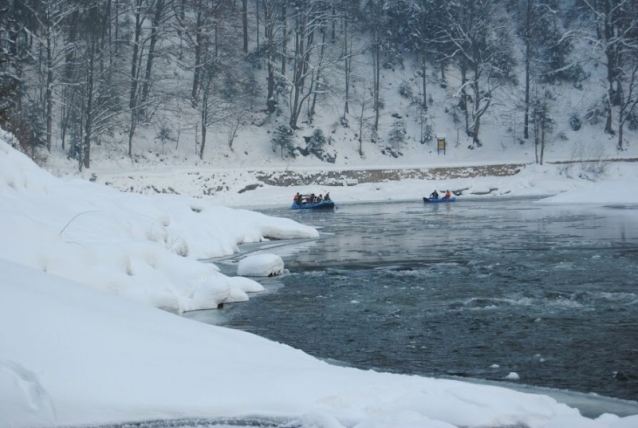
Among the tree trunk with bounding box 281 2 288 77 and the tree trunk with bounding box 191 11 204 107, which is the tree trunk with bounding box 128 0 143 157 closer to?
the tree trunk with bounding box 191 11 204 107

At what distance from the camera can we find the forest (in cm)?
4597

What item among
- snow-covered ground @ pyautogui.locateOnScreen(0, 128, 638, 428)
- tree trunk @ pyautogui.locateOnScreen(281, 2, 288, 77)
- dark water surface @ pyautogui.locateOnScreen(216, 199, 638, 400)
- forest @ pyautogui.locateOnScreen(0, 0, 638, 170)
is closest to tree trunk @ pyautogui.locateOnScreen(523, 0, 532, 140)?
forest @ pyautogui.locateOnScreen(0, 0, 638, 170)

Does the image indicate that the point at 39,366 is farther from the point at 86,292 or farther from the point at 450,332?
the point at 450,332

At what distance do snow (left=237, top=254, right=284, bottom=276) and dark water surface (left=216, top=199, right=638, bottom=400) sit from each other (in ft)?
1.40

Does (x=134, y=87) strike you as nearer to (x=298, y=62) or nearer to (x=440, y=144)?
(x=298, y=62)

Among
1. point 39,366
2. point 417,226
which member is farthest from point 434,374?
point 417,226

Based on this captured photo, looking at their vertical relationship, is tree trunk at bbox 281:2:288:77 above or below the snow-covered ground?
above

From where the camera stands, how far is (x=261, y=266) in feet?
50.4

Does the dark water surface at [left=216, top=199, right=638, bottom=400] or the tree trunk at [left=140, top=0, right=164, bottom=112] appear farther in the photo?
the tree trunk at [left=140, top=0, right=164, bottom=112]

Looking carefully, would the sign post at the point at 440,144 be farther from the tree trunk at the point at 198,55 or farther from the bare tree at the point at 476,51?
the tree trunk at the point at 198,55

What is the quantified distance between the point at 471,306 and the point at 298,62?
163ft

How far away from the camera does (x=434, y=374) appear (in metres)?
7.68

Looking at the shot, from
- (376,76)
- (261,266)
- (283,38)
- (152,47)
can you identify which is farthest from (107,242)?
(376,76)

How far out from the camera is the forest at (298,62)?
A: 45969 mm
